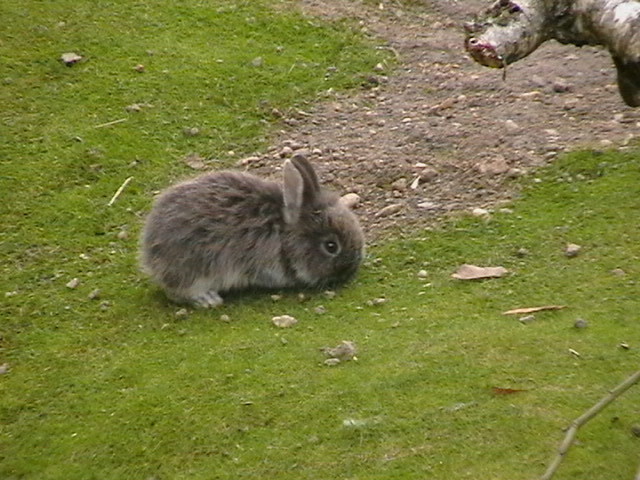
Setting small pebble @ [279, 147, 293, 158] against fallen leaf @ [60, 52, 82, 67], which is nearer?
small pebble @ [279, 147, 293, 158]

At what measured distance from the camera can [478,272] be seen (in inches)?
228

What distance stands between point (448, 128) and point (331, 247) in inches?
68.4

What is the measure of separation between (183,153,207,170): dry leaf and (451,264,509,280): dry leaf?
Answer: 7.81 ft

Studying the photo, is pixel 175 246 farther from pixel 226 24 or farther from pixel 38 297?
pixel 226 24

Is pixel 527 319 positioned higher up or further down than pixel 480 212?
higher up

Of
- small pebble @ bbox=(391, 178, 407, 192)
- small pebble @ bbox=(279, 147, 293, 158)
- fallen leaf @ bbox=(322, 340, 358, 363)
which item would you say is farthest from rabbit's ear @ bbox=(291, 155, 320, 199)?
fallen leaf @ bbox=(322, 340, 358, 363)

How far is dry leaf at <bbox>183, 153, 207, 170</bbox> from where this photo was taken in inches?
295

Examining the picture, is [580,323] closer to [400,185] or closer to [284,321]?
[284,321]

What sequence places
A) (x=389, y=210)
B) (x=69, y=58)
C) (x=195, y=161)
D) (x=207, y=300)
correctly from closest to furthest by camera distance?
(x=207, y=300), (x=389, y=210), (x=195, y=161), (x=69, y=58)

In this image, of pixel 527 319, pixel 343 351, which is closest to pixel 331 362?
pixel 343 351

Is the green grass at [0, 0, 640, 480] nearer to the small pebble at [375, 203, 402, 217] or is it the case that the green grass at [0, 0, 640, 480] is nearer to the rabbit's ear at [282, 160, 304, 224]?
the small pebble at [375, 203, 402, 217]

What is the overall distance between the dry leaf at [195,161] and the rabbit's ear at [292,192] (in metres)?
1.29

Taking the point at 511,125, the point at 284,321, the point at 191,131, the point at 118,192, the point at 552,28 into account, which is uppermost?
the point at 552,28

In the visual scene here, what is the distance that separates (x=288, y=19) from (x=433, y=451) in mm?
6185
